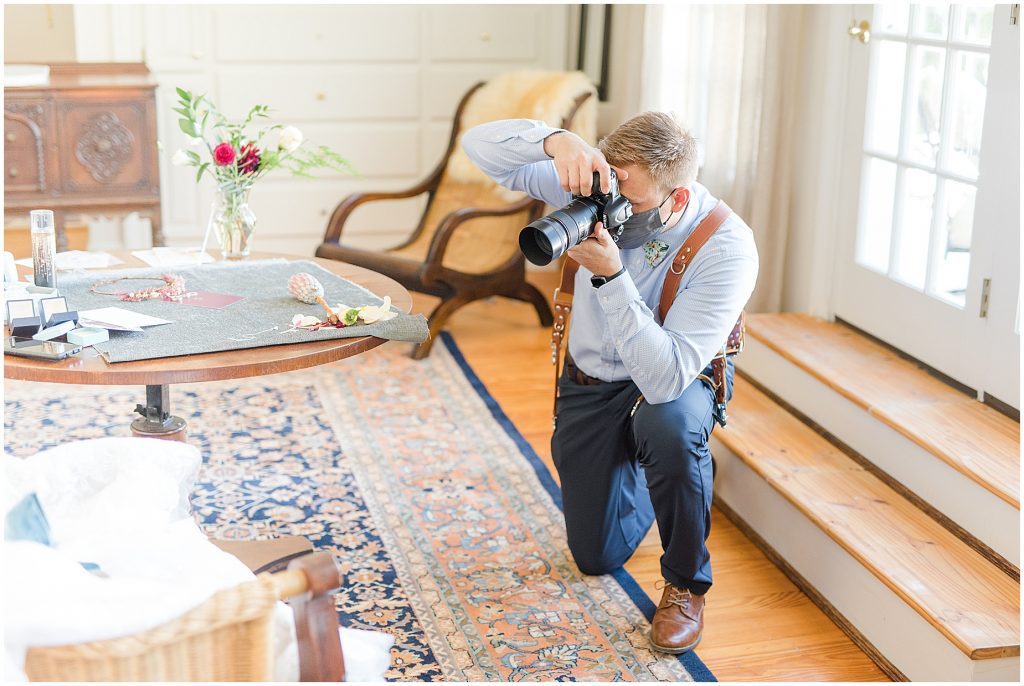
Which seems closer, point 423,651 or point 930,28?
point 423,651

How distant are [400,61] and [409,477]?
2.39 meters

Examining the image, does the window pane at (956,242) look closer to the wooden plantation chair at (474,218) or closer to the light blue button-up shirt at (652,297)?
the light blue button-up shirt at (652,297)

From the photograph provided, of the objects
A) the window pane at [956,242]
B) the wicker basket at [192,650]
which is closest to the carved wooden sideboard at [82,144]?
the window pane at [956,242]

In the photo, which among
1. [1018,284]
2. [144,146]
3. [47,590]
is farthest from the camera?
[144,146]

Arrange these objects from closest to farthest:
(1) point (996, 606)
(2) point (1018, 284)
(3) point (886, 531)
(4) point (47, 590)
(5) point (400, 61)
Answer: (4) point (47, 590) < (1) point (996, 606) < (3) point (886, 531) < (2) point (1018, 284) < (5) point (400, 61)

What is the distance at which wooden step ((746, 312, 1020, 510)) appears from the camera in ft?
7.45

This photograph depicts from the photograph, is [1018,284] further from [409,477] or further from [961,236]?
[409,477]

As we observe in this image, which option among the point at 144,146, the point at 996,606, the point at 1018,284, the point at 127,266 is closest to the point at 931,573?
the point at 996,606

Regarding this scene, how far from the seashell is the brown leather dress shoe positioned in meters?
0.93

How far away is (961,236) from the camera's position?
2.74 m

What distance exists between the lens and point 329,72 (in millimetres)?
4637

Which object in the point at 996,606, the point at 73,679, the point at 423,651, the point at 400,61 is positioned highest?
the point at 400,61

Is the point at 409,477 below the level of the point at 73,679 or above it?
below

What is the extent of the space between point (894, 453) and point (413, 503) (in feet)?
3.78
